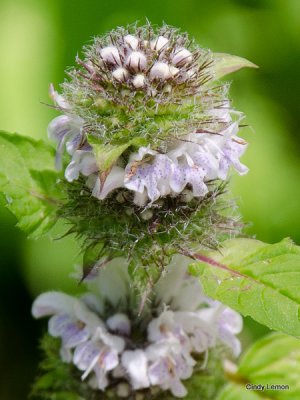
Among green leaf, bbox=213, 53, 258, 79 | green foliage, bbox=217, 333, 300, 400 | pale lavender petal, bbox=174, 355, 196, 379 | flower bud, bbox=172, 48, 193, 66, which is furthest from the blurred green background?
flower bud, bbox=172, 48, 193, 66

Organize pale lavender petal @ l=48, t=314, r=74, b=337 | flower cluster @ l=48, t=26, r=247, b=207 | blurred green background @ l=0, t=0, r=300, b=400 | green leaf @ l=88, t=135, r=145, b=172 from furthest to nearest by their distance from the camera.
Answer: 1. blurred green background @ l=0, t=0, r=300, b=400
2. pale lavender petal @ l=48, t=314, r=74, b=337
3. flower cluster @ l=48, t=26, r=247, b=207
4. green leaf @ l=88, t=135, r=145, b=172

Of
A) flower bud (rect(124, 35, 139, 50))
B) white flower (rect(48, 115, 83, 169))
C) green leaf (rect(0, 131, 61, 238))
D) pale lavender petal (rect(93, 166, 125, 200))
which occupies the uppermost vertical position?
flower bud (rect(124, 35, 139, 50))

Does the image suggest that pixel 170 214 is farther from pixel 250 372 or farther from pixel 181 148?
pixel 250 372

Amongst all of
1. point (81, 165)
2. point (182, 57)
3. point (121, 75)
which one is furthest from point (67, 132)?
point (182, 57)

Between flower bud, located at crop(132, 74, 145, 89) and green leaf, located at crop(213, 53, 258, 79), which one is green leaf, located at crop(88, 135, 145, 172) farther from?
green leaf, located at crop(213, 53, 258, 79)

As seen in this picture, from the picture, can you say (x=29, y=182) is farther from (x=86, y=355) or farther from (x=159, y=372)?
(x=159, y=372)

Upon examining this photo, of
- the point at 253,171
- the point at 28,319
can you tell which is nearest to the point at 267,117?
the point at 253,171

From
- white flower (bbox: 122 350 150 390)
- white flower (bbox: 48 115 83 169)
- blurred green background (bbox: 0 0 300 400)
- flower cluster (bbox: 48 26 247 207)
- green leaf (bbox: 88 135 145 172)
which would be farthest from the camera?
blurred green background (bbox: 0 0 300 400)

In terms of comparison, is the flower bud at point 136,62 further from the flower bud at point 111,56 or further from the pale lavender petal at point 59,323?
the pale lavender petal at point 59,323
